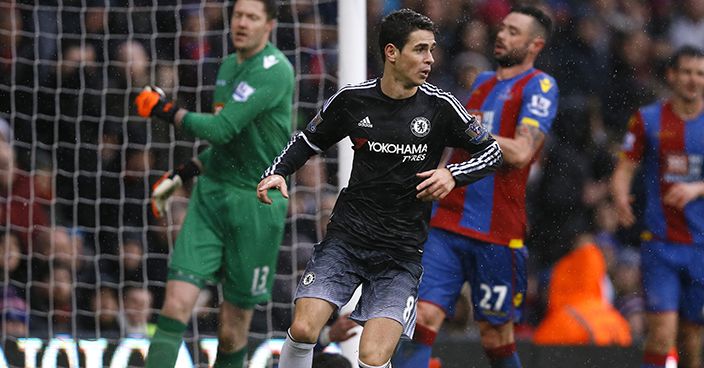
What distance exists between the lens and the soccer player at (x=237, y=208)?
766 cm

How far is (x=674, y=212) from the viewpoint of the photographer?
7.99m

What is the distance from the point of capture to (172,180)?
7.95 metres

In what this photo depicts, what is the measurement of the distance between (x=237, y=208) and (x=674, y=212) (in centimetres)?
236

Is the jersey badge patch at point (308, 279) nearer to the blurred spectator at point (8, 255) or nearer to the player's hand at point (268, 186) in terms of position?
the player's hand at point (268, 186)

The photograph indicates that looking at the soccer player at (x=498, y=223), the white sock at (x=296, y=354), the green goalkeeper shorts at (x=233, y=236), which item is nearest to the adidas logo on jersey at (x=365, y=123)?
the white sock at (x=296, y=354)

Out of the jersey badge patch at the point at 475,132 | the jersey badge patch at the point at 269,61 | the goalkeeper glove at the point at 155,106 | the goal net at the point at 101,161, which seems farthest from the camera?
the goal net at the point at 101,161

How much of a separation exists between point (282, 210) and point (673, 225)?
2.12m

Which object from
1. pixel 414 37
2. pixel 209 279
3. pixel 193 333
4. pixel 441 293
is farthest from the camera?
pixel 193 333

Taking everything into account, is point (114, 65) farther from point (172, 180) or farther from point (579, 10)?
point (579, 10)

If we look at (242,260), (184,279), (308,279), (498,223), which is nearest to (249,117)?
(242,260)

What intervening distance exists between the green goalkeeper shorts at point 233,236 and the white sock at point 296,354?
163 centimetres

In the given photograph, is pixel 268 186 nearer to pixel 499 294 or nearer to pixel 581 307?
pixel 499 294

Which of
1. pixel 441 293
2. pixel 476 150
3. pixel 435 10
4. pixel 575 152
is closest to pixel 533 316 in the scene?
pixel 575 152

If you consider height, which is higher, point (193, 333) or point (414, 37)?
point (414, 37)
